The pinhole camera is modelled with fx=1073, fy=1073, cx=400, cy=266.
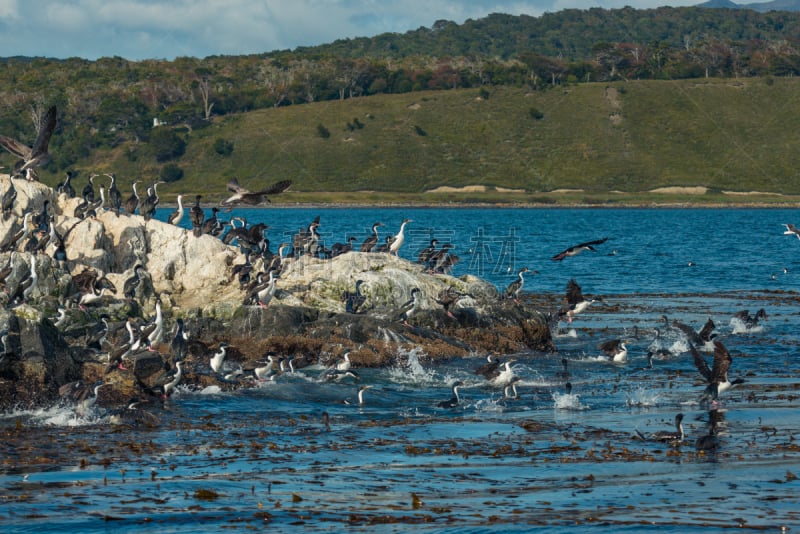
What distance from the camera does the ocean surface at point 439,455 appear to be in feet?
46.5

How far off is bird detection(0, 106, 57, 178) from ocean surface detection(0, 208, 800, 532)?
32.2 ft

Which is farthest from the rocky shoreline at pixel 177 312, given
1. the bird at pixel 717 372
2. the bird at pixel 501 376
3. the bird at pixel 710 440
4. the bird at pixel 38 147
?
the bird at pixel 710 440

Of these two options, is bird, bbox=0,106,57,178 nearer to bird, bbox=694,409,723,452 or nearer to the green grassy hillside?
bird, bbox=694,409,723,452

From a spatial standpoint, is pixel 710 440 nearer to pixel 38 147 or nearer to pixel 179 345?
pixel 179 345

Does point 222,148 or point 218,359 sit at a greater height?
point 222,148

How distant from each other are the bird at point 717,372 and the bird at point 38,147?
17086 millimetres

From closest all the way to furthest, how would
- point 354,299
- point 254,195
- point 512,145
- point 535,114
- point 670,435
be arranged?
point 670,435
point 254,195
point 354,299
point 512,145
point 535,114

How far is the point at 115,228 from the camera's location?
107ft

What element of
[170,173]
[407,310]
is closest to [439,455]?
[407,310]

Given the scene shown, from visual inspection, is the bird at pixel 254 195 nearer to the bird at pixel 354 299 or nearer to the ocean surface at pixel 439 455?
the bird at pixel 354 299

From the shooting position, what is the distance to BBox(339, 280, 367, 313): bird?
29969 millimetres

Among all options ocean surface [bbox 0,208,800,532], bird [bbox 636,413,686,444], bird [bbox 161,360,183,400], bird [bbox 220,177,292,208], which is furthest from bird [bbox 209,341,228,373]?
bird [bbox 636,413,686,444]

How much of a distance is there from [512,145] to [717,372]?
15271 cm

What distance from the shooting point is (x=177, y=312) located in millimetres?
29531
